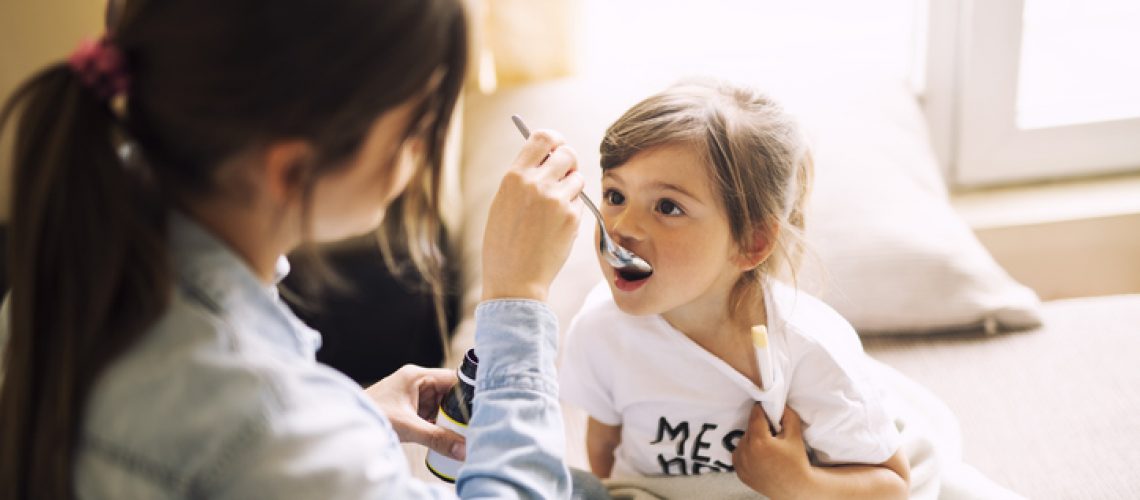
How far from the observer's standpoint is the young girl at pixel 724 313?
1.03 m

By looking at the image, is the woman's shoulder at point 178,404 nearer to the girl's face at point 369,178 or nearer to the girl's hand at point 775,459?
the girl's face at point 369,178

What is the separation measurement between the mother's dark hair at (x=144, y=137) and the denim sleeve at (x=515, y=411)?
0.23 metres

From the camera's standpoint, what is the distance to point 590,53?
1.96 metres

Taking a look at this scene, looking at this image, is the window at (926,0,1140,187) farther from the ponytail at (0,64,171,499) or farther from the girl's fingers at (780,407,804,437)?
the ponytail at (0,64,171,499)

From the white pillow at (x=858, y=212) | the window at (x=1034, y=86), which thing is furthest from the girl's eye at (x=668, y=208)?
the window at (x=1034, y=86)

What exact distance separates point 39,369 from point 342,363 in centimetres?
108

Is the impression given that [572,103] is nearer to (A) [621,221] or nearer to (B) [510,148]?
(B) [510,148]

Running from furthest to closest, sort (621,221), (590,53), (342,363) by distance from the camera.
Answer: (590,53) < (342,363) < (621,221)

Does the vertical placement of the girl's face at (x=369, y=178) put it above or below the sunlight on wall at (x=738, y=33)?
above

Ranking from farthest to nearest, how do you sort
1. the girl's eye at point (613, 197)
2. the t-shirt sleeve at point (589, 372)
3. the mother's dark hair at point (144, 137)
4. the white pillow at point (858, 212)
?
the white pillow at point (858, 212), the t-shirt sleeve at point (589, 372), the girl's eye at point (613, 197), the mother's dark hair at point (144, 137)

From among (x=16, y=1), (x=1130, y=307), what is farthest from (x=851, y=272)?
(x=16, y=1)

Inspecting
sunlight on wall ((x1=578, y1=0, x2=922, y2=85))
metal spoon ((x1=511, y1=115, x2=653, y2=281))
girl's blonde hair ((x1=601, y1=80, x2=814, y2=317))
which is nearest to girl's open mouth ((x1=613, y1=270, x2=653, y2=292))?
metal spoon ((x1=511, y1=115, x2=653, y2=281))

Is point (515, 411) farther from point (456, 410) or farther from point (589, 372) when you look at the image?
point (589, 372)

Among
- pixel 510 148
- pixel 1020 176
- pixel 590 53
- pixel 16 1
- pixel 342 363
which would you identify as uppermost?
pixel 16 1
